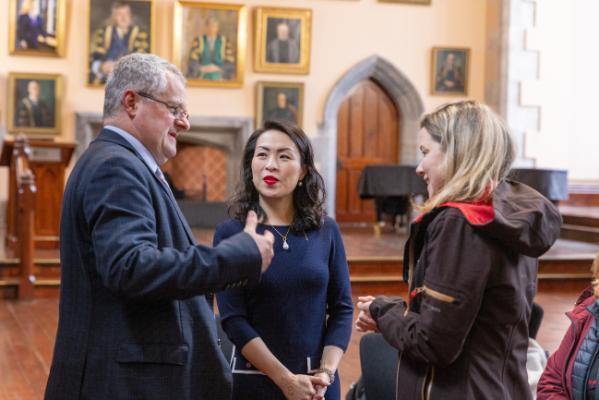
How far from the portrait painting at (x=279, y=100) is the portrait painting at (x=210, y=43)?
0.38 meters

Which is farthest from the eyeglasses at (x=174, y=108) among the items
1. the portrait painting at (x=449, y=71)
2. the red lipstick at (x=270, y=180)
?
the portrait painting at (x=449, y=71)

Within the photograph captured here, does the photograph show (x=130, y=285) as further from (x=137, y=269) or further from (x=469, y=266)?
(x=469, y=266)

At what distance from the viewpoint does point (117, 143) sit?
2.01m

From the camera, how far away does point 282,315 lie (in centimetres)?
247

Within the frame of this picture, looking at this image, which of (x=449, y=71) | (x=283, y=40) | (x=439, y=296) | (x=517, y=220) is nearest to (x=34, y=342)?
(x=439, y=296)

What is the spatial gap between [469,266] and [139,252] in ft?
2.36

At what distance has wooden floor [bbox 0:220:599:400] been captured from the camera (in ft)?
15.8

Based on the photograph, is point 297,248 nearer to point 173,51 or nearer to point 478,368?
point 478,368

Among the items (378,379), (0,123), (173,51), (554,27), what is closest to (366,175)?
(173,51)

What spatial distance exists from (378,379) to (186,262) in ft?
4.01

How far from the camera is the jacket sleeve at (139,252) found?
1808 millimetres

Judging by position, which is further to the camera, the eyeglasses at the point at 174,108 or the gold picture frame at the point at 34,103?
the gold picture frame at the point at 34,103

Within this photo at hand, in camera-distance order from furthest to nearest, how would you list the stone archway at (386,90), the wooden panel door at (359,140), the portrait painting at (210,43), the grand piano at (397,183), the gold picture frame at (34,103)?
the wooden panel door at (359,140), the stone archway at (386,90), the portrait painting at (210,43), the gold picture frame at (34,103), the grand piano at (397,183)

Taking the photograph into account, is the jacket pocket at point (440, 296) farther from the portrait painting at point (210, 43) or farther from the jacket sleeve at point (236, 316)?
the portrait painting at point (210, 43)
